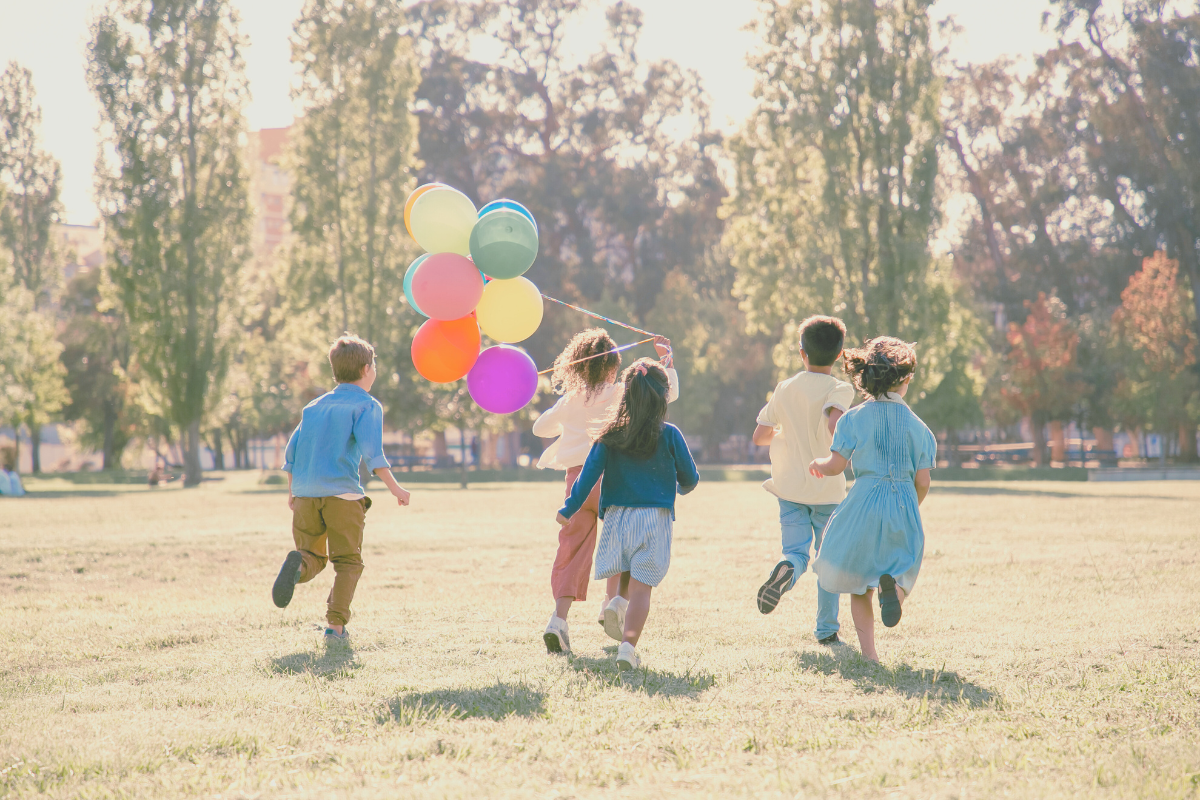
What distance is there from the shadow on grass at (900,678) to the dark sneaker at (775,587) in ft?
1.01

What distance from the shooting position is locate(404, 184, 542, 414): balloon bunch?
22.8ft

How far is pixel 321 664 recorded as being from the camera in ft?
16.4

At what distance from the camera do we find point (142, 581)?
866 centimetres

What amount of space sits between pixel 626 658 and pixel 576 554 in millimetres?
946

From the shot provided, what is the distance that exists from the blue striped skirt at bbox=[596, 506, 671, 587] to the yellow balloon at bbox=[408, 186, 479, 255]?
2866mm

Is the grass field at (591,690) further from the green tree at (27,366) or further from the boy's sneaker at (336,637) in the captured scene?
the green tree at (27,366)

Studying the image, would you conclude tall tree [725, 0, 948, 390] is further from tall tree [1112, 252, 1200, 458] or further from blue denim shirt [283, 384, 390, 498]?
blue denim shirt [283, 384, 390, 498]

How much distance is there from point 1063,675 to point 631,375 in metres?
2.45

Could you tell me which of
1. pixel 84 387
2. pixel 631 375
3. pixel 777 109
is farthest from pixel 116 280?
pixel 631 375

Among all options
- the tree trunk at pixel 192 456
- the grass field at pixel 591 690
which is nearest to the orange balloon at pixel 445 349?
the grass field at pixel 591 690

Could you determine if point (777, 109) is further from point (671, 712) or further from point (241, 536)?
point (671, 712)

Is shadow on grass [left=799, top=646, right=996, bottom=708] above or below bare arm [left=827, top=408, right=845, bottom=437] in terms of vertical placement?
below

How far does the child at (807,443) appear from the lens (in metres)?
5.65

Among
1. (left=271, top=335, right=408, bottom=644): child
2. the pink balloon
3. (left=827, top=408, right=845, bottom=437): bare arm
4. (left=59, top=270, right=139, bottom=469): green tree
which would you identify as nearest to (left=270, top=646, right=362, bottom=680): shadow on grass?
(left=271, top=335, right=408, bottom=644): child
